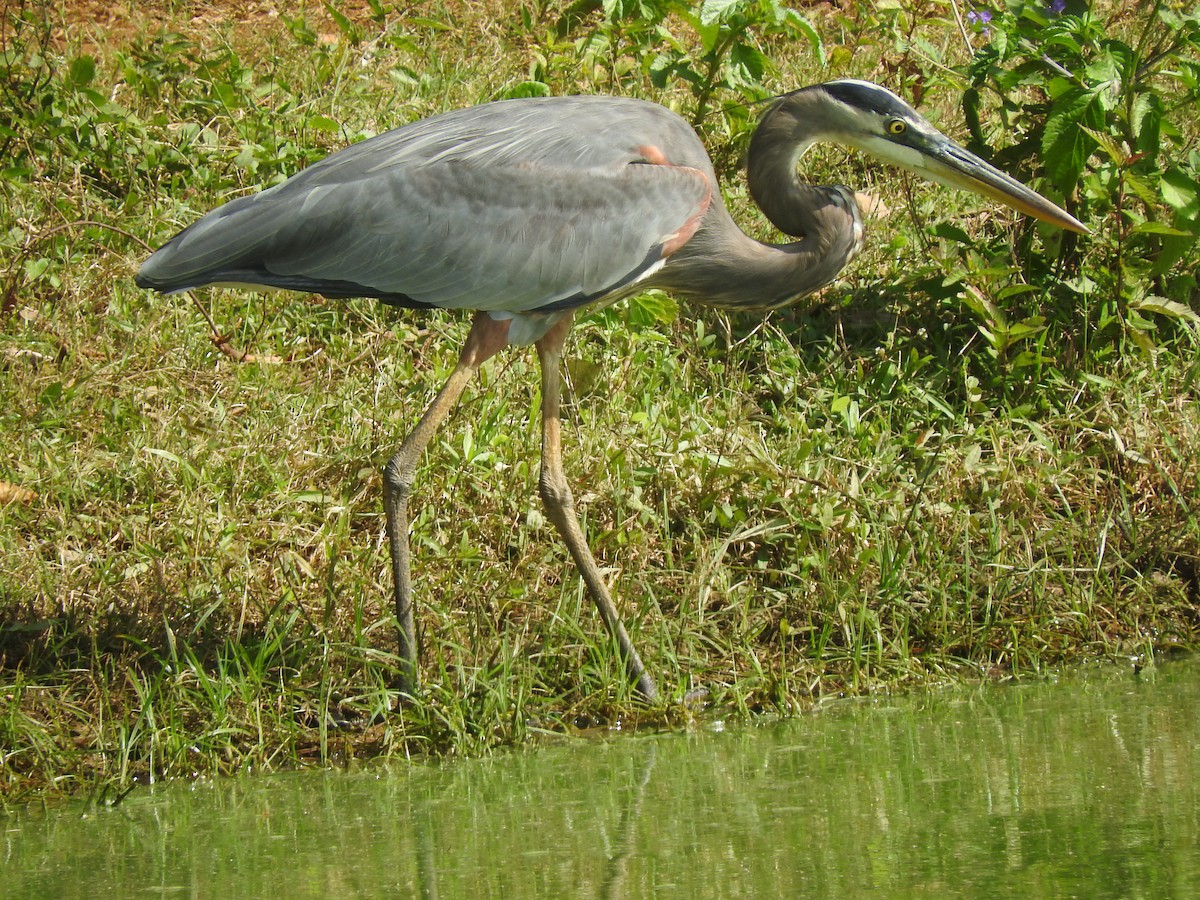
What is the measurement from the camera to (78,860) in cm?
344

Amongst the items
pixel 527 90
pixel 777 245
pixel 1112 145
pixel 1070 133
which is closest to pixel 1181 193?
pixel 1112 145

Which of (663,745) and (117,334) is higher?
(117,334)

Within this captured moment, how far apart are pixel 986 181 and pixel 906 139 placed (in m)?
0.30

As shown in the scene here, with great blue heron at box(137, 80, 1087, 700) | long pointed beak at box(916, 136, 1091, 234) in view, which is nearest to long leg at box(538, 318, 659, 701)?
great blue heron at box(137, 80, 1087, 700)

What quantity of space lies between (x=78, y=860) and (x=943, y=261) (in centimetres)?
368

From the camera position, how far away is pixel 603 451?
17.2 ft

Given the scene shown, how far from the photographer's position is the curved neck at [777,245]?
5.10 m

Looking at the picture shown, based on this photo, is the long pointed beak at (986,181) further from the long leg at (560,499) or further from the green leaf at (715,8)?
the long leg at (560,499)

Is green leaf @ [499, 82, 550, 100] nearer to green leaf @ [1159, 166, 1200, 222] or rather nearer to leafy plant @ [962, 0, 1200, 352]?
leafy plant @ [962, 0, 1200, 352]

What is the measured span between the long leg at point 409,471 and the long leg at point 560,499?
0.64ft

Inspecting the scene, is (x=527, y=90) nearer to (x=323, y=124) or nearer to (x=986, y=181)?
(x=323, y=124)

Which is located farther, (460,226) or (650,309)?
(650,309)

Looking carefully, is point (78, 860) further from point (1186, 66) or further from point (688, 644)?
point (1186, 66)

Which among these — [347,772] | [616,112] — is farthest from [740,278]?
[347,772]
